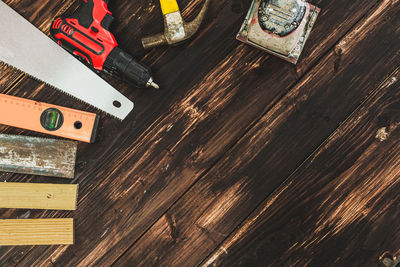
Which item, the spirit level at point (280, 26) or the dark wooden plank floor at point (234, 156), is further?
the dark wooden plank floor at point (234, 156)

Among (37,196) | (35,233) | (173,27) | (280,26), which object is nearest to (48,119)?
(37,196)

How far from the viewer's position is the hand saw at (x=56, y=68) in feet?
3.52

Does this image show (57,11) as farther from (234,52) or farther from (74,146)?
(234,52)

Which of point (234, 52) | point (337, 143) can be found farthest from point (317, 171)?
point (234, 52)

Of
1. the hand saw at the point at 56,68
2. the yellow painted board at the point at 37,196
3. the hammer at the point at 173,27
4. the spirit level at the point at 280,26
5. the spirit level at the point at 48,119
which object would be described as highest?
the spirit level at the point at 280,26

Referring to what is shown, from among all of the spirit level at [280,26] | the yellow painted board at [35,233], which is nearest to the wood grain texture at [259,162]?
the spirit level at [280,26]

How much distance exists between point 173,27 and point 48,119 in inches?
21.2

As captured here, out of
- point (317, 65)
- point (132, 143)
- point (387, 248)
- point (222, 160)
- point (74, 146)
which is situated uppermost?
point (317, 65)

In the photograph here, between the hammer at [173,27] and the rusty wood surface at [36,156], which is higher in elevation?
the hammer at [173,27]

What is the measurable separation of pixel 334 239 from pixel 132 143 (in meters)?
0.79

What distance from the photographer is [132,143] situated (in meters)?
1.09

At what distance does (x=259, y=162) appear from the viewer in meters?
1.08

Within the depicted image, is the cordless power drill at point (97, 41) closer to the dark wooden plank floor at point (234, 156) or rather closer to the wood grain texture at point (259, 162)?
the dark wooden plank floor at point (234, 156)

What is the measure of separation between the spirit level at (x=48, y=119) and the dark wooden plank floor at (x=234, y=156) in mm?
34
